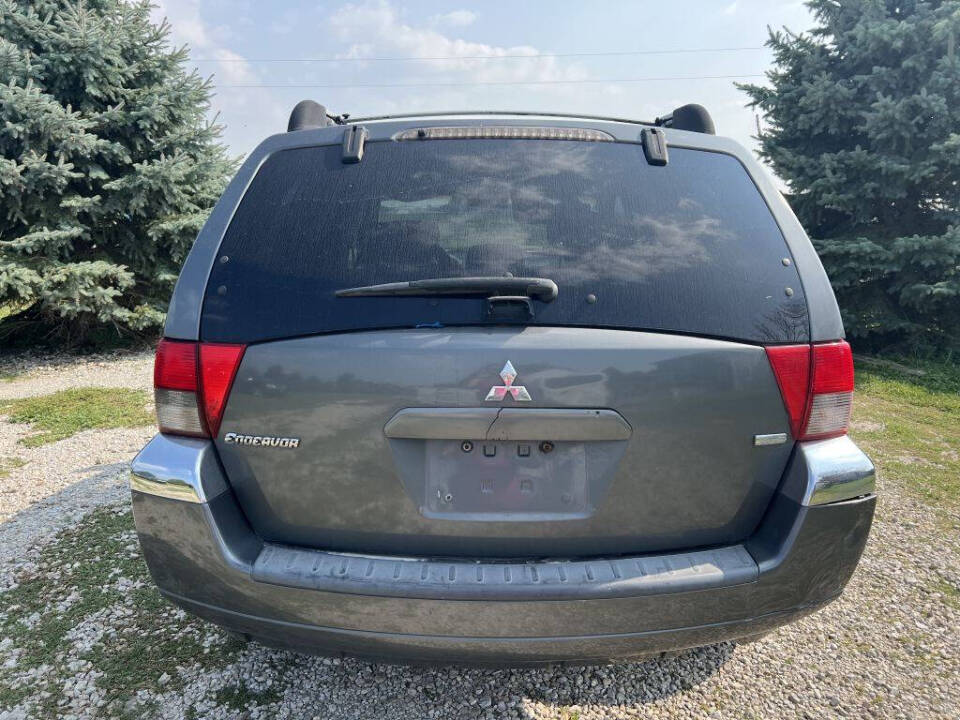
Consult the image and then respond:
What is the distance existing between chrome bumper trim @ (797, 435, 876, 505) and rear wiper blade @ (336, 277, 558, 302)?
2.80 ft

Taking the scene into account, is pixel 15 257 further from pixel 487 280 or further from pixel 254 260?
pixel 487 280

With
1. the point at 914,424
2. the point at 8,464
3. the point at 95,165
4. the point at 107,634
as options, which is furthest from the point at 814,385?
the point at 95,165

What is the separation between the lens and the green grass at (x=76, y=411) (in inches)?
205

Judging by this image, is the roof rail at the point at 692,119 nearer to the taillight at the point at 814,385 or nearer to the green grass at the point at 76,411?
the taillight at the point at 814,385

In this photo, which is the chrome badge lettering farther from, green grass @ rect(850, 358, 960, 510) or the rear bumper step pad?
green grass @ rect(850, 358, 960, 510)

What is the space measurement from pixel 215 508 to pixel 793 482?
5.27 feet

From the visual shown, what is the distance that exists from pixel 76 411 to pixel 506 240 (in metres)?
5.64

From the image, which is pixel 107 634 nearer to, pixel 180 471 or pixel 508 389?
pixel 180 471

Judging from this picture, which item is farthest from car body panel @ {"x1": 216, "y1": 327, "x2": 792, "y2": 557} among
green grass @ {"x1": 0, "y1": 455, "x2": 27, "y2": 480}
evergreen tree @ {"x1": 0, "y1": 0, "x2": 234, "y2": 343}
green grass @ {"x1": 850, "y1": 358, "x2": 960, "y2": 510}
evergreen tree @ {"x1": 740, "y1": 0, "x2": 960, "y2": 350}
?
evergreen tree @ {"x1": 740, "y1": 0, "x2": 960, "y2": 350}

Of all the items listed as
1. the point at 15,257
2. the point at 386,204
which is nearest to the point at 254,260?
the point at 386,204

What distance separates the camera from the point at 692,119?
268cm

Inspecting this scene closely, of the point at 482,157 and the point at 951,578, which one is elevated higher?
the point at 482,157

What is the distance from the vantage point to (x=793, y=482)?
1664 mm

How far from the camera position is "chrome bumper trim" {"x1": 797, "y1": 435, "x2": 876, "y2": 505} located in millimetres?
1644
